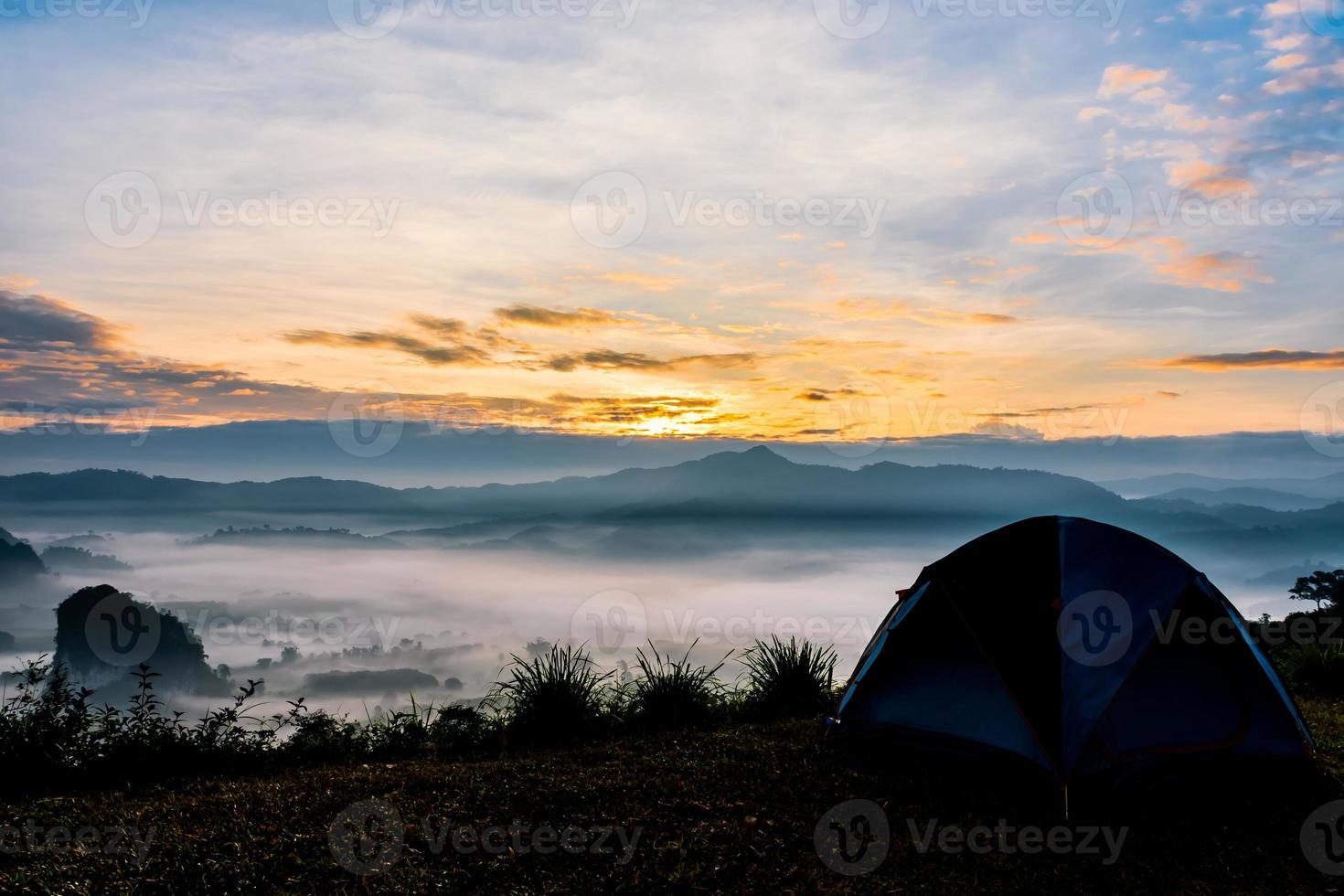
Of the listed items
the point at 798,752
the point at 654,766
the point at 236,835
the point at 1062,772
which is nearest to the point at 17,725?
the point at 236,835

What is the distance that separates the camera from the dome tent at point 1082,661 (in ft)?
20.8

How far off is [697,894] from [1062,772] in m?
3.25

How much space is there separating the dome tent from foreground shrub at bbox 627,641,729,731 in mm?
2625

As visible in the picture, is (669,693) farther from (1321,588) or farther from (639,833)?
(1321,588)

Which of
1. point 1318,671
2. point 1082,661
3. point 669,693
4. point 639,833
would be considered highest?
point 1082,661

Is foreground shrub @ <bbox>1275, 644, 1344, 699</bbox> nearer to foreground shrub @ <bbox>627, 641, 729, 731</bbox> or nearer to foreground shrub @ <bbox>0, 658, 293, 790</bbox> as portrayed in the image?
foreground shrub @ <bbox>627, 641, 729, 731</bbox>

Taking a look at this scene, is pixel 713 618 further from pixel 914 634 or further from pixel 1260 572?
pixel 1260 572

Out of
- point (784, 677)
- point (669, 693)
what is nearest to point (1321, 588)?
point (784, 677)

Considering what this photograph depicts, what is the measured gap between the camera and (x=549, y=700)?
8.83 m

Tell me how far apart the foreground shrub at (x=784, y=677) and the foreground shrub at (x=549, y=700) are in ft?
6.83

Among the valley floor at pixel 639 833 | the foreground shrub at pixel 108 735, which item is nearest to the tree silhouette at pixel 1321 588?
the valley floor at pixel 639 833

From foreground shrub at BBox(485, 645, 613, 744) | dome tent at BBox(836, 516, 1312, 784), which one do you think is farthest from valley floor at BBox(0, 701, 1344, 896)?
foreground shrub at BBox(485, 645, 613, 744)

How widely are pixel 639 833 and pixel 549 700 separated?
3288 millimetres

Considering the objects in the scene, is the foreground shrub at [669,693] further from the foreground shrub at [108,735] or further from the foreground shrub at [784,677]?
the foreground shrub at [108,735]
